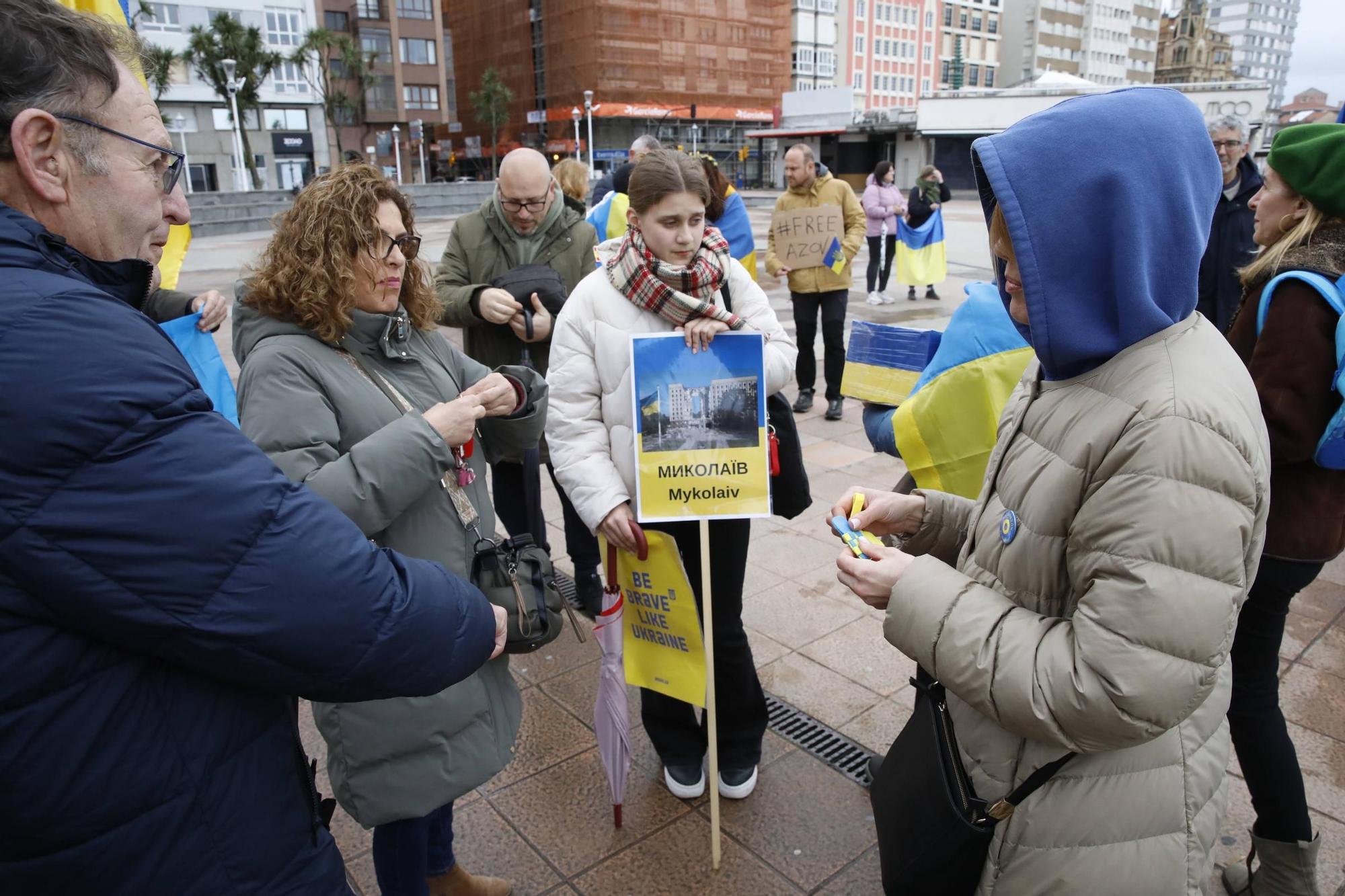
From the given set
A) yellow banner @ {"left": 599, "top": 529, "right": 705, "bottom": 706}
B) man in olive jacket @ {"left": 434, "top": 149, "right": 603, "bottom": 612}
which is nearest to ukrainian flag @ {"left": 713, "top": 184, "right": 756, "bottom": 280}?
man in olive jacket @ {"left": 434, "top": 149, "right": 603, "bottom": 612}

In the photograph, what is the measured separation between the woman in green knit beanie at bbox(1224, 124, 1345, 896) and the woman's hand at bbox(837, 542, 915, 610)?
125 centimetres

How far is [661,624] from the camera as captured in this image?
8.89 ft

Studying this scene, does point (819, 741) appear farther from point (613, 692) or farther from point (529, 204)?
point (529, 204)

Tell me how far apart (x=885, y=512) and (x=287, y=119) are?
65.1 m

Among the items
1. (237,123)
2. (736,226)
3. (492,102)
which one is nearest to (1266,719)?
(736,226)

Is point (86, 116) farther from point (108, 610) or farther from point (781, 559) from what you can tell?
point (781, 559)

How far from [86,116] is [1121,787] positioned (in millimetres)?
1835

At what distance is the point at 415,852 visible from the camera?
2.17 m

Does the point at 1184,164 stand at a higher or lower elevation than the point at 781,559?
higher

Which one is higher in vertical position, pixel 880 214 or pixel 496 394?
pixel 880 214

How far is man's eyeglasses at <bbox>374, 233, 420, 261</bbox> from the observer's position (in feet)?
7.27

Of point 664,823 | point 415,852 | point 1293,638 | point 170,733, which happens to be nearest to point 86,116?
point 170,733

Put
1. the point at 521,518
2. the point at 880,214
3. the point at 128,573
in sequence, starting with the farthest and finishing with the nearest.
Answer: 1. the point at 880,214
2. the point at 521,518
3. the point at 128,573

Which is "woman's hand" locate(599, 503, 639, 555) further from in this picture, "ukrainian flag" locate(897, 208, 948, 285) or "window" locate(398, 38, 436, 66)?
"window" locate(398, 38, 436, 66)
